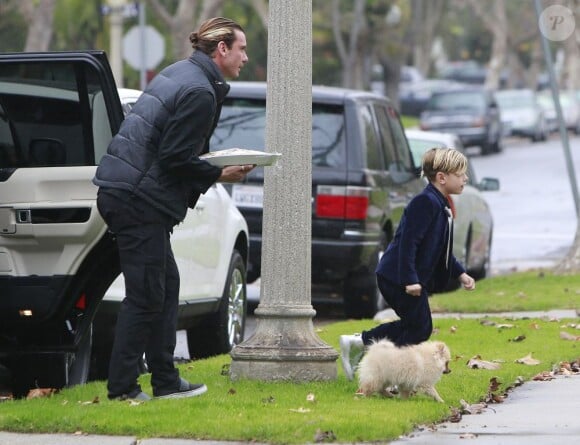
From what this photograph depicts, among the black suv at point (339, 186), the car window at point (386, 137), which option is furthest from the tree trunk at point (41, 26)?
the black suv at point (339, 186)

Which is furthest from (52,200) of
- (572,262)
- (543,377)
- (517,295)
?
(572,262)

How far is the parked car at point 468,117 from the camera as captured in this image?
44000mm

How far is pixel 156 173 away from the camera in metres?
7.27

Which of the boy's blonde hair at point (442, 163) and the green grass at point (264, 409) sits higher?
the boy's blonde hair at point (442, 163)

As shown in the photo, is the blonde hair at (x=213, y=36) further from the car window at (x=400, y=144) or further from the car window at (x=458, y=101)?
the car window at (x=458, y=101)

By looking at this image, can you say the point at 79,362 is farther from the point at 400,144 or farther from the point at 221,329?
the point at 400,144

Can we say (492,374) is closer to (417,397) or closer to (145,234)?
(417,397)

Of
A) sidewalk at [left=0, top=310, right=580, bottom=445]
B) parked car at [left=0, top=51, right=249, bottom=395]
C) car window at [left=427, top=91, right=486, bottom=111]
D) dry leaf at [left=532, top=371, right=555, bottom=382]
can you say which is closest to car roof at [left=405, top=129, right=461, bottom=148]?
dry leaf at [left=532, top=371, right=555, bottom=382]

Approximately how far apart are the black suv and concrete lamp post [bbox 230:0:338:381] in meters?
4.46

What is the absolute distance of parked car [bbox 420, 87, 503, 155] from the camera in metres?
44.0

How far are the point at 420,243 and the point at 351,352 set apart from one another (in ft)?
2.59

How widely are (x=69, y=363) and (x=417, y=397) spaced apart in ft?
6.25

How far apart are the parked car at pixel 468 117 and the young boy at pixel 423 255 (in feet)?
117

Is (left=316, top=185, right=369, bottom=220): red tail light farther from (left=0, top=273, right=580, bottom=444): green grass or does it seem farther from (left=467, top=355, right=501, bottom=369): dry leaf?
(left=467, top=355, right=501, bottom=369): dry leaf
